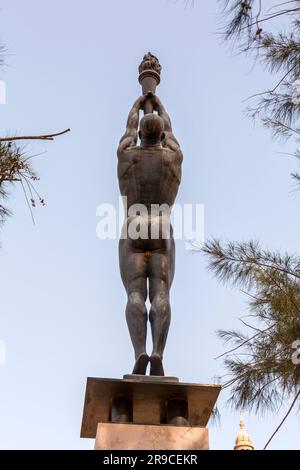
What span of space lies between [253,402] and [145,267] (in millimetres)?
1666

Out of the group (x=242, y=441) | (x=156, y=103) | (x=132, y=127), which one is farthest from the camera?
(x=242, y=441)

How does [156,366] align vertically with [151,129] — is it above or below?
below

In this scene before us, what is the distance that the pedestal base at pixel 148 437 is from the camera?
12.4 feet

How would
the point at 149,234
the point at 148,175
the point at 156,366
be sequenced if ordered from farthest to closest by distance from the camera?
1. the point at 148,175
2. the point at 149,234
3. the point at 156,366

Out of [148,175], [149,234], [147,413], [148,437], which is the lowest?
[148,437]

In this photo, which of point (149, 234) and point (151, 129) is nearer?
point (149, 234)

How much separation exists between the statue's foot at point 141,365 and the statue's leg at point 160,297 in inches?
1.4

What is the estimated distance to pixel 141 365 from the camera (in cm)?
415

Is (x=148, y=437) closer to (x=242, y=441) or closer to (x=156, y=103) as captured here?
(x=156, y=103)

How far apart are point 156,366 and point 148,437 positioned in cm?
44

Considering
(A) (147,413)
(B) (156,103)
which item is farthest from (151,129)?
(A) (147,413)

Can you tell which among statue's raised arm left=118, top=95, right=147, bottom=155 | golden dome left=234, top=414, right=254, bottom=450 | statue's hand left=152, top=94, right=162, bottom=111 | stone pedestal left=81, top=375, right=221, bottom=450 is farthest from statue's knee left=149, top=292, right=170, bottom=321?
golden dome left=234, top=414, right=254, bottom=450
